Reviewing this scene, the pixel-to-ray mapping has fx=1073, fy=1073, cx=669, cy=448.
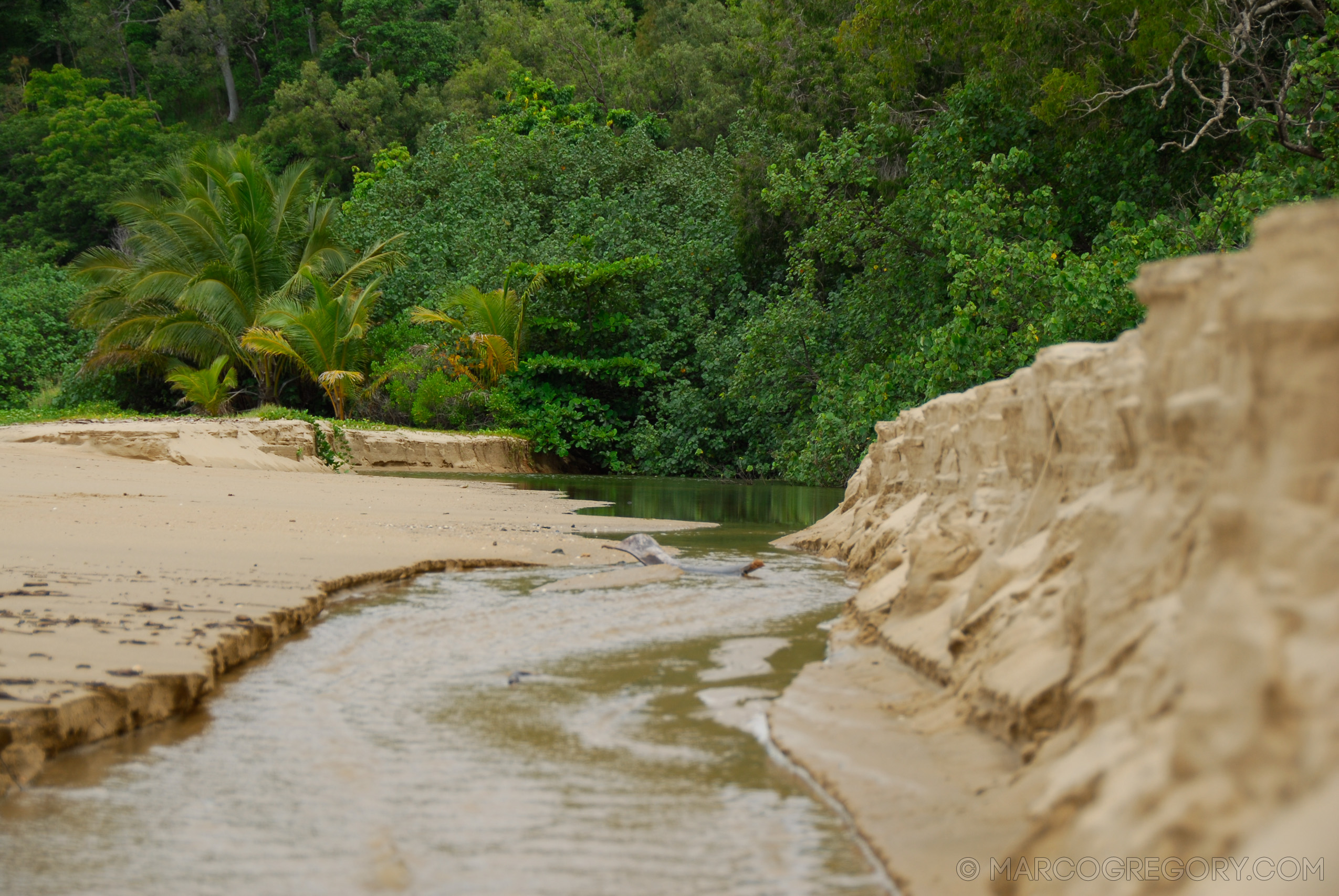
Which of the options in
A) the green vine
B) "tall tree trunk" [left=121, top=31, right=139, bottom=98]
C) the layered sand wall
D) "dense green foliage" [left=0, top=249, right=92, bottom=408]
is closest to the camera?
the layered sand wall

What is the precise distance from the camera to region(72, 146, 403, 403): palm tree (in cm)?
2130

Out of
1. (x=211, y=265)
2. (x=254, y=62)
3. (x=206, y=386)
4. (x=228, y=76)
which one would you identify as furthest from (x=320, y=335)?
(x=254, y=62)

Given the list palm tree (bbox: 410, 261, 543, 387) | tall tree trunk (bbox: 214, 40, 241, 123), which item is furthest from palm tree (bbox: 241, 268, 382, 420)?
tall tree trunk (bbox: 214, 40, 241, 123)

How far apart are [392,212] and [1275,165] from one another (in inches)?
795

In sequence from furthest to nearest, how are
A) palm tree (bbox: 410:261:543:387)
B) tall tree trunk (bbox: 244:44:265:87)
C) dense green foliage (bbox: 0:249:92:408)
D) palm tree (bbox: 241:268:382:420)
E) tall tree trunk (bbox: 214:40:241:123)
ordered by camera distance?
tall tree trunk (bbox: 244:44:265:87)
tall tree trunk (bbox: 214:40:241:123)
dense green foliage (bbox: 0:249:92:408)
palm tree (bbox: 410:261:543:387)
palm tree (bbox: 241:268:382:420)

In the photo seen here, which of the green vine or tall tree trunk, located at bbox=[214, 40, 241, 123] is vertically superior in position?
tall tree trunk, located at bbox=[214, 40, 241, 123]

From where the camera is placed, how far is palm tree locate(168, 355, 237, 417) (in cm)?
2034

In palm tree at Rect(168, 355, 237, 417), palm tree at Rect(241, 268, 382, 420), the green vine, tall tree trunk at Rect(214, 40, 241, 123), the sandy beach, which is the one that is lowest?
the sandy beach

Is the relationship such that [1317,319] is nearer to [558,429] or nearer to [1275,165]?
[1275,165]

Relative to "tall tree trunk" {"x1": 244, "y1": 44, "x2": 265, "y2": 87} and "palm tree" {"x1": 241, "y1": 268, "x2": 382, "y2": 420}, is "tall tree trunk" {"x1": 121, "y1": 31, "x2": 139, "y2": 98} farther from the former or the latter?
"palm tree" {"x1": 241, "y1": 268, "x2": 382, "y2": 420}

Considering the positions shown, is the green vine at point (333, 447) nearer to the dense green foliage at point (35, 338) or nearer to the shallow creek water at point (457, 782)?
the dense green foliage at point (35, 338)

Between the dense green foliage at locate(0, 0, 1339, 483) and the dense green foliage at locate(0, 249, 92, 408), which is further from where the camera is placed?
the dense green foliage at locate(0, 249, 92, 408)

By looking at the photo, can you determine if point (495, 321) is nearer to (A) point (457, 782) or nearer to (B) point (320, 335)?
(B) point (320, 335)

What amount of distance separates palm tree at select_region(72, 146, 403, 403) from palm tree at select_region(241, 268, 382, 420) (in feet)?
1.98
